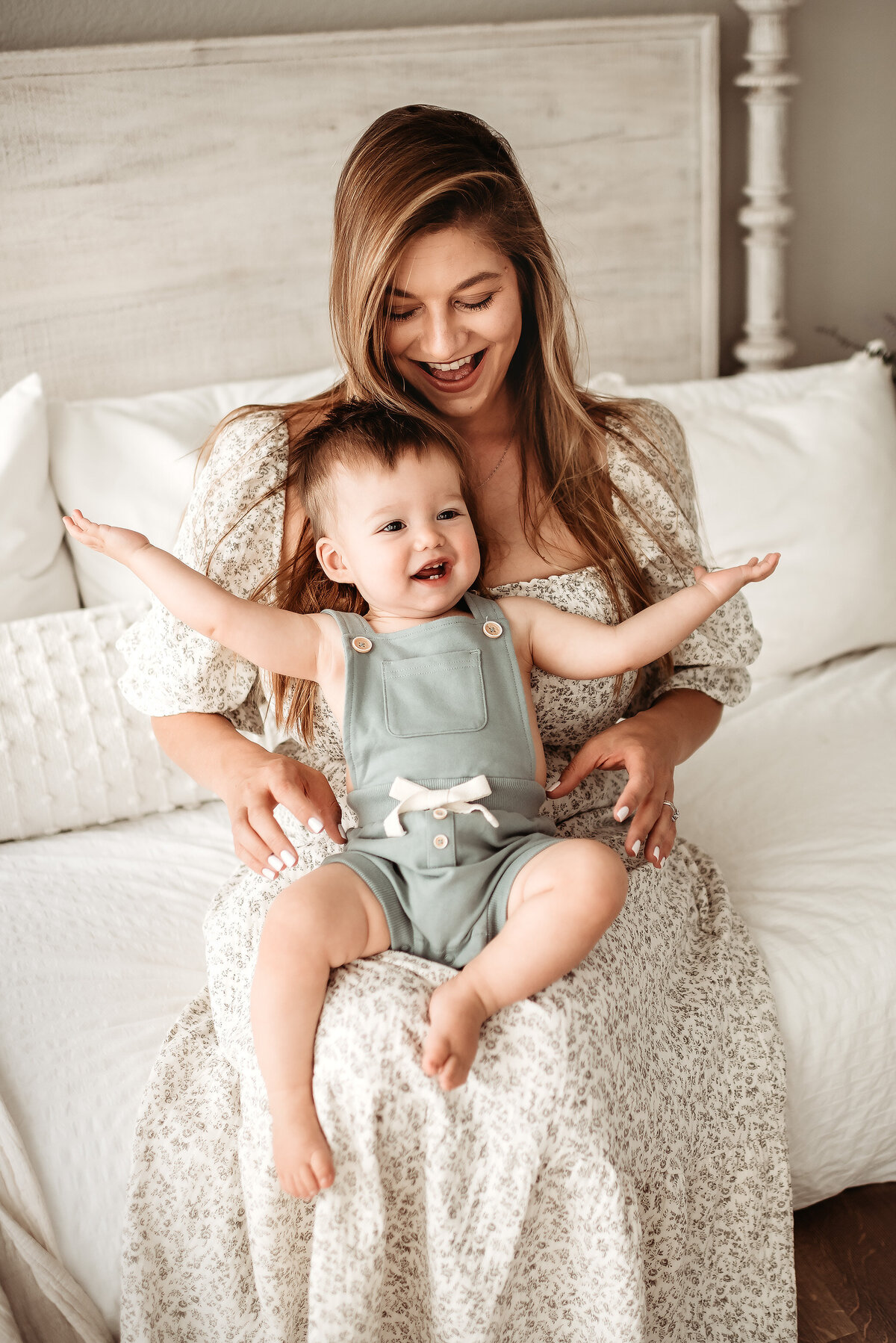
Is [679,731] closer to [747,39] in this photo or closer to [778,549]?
[778,549]

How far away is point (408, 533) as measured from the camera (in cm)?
118

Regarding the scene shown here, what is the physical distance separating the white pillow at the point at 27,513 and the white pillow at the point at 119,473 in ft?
0.14

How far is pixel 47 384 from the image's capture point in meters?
2.06

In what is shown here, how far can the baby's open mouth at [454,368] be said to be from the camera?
1.37 meters

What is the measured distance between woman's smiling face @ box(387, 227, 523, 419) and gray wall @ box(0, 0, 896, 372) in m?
1.09

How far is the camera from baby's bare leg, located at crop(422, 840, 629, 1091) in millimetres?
1025

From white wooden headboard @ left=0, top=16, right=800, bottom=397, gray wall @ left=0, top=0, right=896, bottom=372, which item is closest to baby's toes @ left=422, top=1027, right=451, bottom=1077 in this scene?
white wooden headboard @ left=0, top=16, right=800, bottom=397

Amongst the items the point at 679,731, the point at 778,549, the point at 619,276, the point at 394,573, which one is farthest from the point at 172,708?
the point at 619,276

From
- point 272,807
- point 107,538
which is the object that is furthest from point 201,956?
point 107,538

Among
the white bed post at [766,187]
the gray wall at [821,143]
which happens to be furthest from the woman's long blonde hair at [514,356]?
the white bed post at [766,187]

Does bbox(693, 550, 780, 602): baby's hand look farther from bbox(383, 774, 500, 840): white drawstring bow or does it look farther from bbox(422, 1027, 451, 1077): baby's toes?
bbox(422, 1027, 451, 1077): baby's toes

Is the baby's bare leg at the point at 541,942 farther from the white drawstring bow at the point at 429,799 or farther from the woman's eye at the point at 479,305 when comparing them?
the woman's eye at the point at 479,305

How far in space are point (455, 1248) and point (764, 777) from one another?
993 millimetres

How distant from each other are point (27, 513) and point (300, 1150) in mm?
1167
